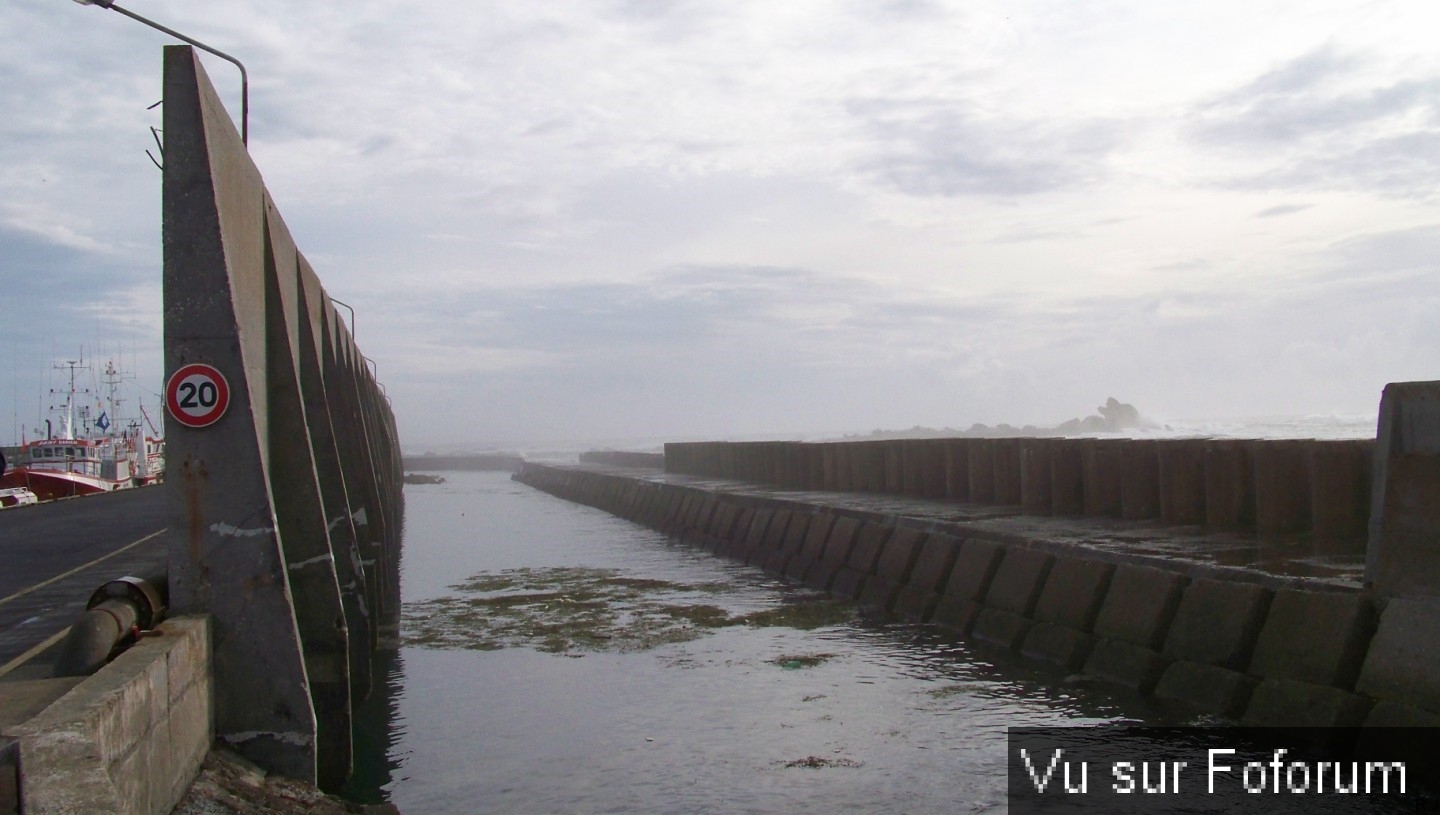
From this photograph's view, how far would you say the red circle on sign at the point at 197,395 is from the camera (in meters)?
6.17

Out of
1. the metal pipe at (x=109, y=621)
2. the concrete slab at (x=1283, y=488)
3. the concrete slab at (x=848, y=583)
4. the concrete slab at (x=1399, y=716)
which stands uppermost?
the concrete slab at (x=1283, y=488)

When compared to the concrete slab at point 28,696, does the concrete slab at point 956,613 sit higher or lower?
lower

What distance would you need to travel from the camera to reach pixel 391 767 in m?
8.12

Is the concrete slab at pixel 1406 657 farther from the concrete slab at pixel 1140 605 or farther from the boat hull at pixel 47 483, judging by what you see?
the boat hull at pixel 47 483

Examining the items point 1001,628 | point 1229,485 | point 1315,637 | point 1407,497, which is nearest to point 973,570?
point 1001,628

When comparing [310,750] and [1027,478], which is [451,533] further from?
[310,750]

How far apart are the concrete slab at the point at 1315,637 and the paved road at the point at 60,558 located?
23.7ft

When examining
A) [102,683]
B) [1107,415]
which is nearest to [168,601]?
[102,683]

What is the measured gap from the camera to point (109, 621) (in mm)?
5473

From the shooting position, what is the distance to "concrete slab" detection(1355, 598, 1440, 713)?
Result: 6680 millimetres

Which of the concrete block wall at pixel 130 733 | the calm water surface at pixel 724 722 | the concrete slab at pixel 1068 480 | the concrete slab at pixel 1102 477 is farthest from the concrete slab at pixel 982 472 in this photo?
the concrete block wall at pixel 130 733

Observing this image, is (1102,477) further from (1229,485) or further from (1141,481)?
(1229,485)

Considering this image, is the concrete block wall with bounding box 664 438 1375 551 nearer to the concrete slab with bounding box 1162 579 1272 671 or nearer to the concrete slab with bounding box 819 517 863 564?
the concrete slab with bounding box 1162 579 1272 671

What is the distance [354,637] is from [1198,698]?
672 centimetres
